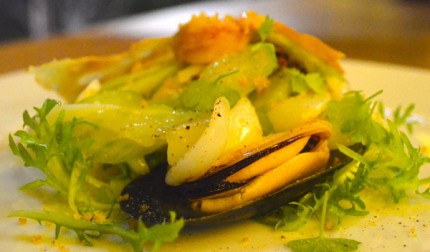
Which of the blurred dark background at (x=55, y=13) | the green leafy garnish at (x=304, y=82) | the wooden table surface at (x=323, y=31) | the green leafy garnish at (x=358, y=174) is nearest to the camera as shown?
the green leafy garnish at (x=358, y=174)

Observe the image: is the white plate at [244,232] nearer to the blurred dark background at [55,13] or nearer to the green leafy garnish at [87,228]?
the green leafy garnish at [87,228]

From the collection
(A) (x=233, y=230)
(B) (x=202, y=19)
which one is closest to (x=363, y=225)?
(A) (x=233, y=230)

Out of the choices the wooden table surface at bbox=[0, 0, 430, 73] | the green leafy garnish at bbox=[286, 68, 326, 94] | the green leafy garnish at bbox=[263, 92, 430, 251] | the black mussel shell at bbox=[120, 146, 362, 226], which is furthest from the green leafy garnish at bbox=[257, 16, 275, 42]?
the wooden table surface at bbox=[0, 0, 430, 73]

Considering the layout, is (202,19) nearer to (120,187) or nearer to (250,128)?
(250,128)

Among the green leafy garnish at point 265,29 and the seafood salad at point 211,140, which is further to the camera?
the green leafy garnish at point 265,29

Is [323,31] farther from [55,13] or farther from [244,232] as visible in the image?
[55,13]

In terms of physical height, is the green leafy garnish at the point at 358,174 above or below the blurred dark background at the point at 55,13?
below

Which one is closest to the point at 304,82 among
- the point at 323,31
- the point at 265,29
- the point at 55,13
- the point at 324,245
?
the point at 265,29

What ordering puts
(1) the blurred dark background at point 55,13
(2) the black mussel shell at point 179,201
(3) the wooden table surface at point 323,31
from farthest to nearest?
(1) the blurred dark background at point 55,13
(3) the wooden table surface at point 323,31
(2) the black mussel shell at point 179,201

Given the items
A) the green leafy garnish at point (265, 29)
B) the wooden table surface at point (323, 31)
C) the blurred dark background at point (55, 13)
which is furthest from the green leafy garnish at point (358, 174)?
the blurred dark background at point (55, 13)
